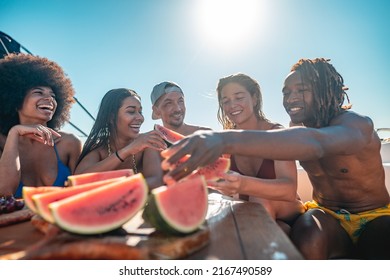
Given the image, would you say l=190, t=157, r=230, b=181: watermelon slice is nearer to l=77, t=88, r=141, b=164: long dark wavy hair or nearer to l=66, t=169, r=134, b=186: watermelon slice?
l=66, t=169, r=134, b=186: watermelon slice

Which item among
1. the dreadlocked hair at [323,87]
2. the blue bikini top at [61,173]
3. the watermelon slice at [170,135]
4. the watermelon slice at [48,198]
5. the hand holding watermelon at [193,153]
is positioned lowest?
the blue bikini top at [61,173]

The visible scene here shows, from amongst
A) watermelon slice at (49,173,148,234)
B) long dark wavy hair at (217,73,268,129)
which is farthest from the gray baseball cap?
watermelon slice at (49,173,148,234)

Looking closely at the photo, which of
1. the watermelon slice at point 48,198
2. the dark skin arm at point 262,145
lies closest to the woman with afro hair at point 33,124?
the watermelon slice at point 48,198

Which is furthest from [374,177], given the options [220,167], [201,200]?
[201,200]

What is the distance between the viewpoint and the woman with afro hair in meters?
2.34

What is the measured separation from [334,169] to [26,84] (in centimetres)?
336

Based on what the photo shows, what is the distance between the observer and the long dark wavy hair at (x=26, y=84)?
295 cm

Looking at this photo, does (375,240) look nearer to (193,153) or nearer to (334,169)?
(334,169)

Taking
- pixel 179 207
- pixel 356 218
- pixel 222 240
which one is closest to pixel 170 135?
pixel 179 207

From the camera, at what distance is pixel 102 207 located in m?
0.94

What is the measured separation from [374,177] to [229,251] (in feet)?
6.28

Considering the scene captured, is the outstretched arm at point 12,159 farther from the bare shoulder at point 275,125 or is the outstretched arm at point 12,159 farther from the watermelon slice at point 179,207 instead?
the bare shoulder at point 275,125

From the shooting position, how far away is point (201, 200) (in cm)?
102

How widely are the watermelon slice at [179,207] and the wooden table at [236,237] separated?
0.09m
